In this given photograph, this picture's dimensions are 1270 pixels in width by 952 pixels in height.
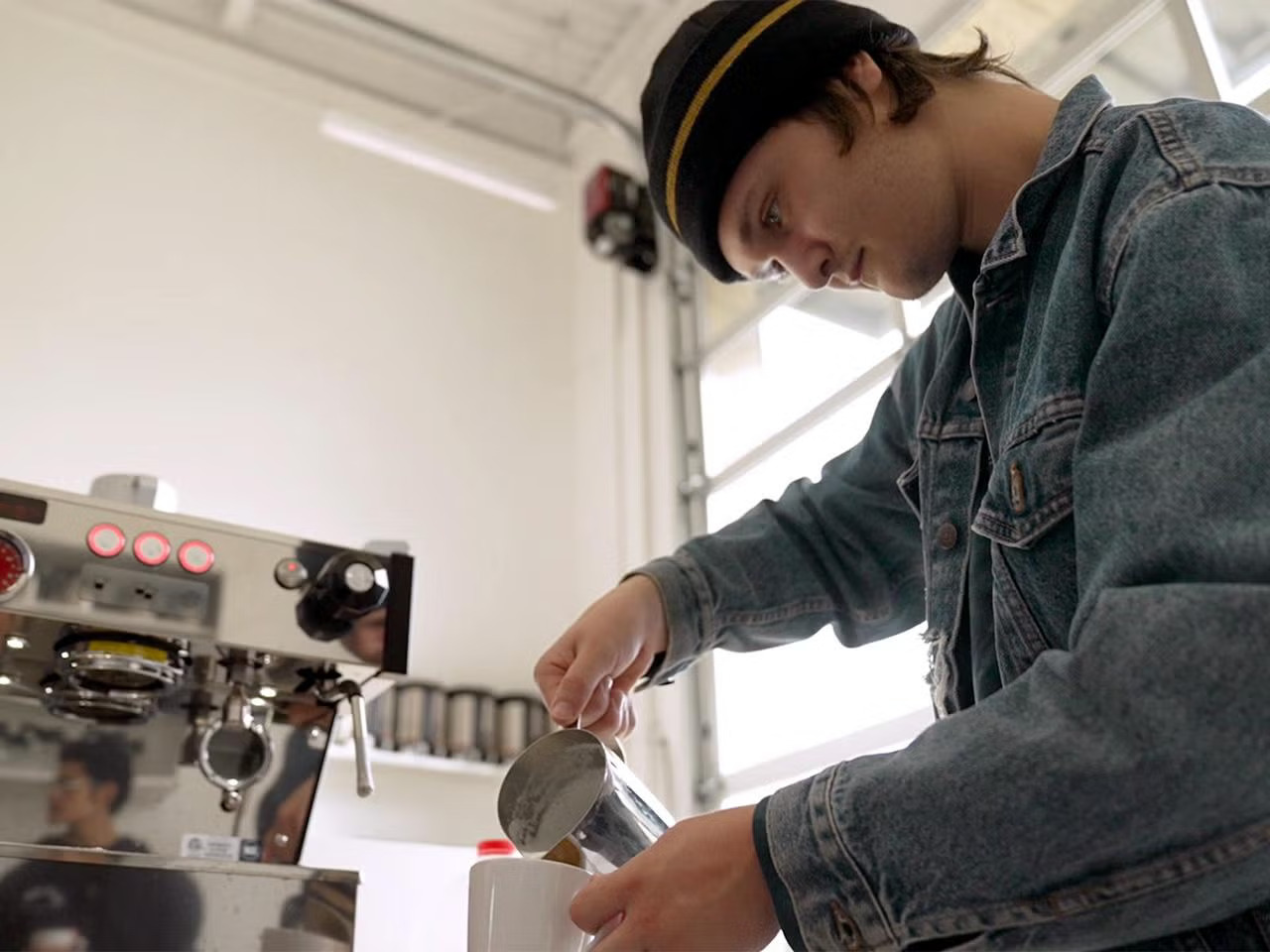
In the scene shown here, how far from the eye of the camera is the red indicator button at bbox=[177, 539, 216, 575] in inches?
49.5

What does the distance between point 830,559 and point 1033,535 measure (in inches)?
18.6

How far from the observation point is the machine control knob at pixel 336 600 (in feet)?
4.19

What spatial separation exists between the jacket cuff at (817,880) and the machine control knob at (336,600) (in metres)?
0.70

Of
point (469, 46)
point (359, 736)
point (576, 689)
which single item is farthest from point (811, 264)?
point (469, 46)

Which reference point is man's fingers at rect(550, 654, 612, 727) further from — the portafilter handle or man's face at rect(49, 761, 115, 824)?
man's face at rect(49, 761, 115, 824)

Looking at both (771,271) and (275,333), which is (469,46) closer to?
(275,333)

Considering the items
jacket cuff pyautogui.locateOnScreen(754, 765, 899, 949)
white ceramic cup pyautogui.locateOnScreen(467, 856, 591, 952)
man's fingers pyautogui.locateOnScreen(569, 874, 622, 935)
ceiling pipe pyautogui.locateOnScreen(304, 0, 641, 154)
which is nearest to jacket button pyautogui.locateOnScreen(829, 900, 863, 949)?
jacket cuff pyautogui.locateOnScreen(754, 765, 899, 949)

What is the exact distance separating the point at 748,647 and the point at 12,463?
7.42 feet

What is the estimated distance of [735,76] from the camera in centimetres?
103

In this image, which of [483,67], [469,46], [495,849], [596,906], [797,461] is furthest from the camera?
[469,46]

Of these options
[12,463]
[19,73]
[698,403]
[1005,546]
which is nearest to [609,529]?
[698,403]

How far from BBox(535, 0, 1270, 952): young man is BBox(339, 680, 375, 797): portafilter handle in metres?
0.26

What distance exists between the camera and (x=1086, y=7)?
8.11ft

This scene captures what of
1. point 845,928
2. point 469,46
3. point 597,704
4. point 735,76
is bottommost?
point 845,928
